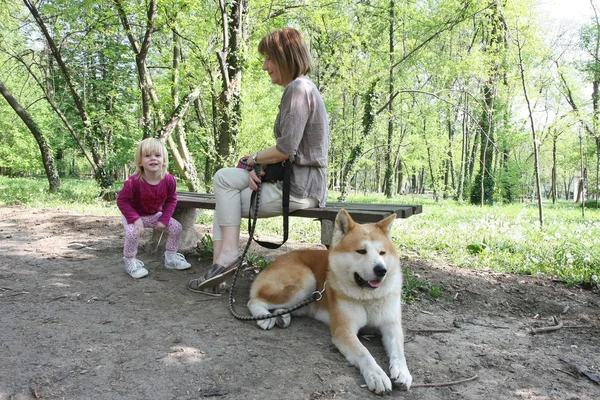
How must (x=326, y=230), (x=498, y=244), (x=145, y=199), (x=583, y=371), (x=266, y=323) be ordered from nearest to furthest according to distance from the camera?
(x=583, y=371) → (x=266, y=323) → (x=326, y=230) → (x=145, y=199) → (x=498, y=244)

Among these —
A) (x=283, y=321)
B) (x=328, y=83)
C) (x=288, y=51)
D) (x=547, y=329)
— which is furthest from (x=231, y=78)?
(x=547, y=329)

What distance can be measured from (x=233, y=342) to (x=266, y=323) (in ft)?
1.08

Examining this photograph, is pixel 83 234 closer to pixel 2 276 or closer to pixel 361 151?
pixel 2 276

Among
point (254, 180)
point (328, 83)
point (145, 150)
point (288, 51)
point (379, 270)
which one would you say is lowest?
point (379, 270)

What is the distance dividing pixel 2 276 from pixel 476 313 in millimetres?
4607

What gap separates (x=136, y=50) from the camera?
9.60m

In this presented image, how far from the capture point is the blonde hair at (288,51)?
3.16 meters

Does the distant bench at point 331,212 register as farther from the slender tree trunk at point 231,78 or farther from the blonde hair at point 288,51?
the slender tree trunk at point 231,78

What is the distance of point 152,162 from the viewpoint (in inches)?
155

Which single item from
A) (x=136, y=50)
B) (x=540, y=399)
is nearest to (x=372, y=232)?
(x=540, y=399)

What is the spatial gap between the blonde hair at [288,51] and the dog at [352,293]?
134 centimetres

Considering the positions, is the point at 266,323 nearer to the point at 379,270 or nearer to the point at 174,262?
the point at 379,270

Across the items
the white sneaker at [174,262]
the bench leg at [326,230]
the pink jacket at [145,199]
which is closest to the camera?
the bench leg at [326,230]

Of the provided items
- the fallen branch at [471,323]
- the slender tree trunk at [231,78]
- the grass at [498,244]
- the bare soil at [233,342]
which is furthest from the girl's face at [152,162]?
the slender tree trunk at [231,78]
